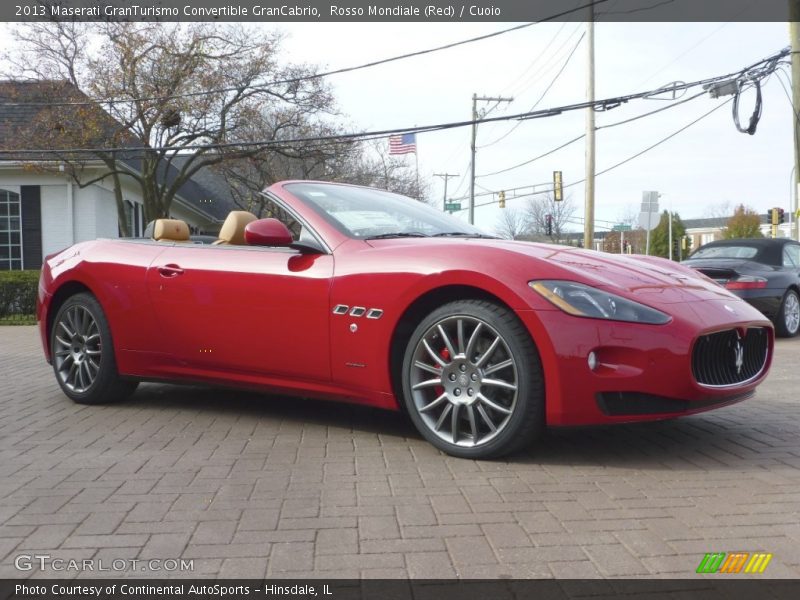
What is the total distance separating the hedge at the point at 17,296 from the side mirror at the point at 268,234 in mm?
13953

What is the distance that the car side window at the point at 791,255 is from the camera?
11.6 metres

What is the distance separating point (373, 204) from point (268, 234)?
919 mm

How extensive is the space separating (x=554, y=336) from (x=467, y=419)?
636mm

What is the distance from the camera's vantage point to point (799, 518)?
309 centimetres

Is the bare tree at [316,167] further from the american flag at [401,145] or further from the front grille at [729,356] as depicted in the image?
the front grille at [729,356]

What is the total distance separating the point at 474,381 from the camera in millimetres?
3936

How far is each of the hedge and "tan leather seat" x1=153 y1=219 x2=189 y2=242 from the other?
1252 cm

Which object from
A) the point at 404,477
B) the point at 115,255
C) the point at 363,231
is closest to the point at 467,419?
the point at 404,477

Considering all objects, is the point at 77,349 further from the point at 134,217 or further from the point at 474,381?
the point at 134,217

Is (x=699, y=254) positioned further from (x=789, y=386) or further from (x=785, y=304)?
(x=789, y=386)

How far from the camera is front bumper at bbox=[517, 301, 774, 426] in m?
3.65

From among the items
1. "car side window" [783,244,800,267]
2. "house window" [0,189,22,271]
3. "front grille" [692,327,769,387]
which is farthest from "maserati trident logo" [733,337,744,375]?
"house window" [0,189,22,271]

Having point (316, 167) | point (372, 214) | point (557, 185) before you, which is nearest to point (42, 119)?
point (316, 167)

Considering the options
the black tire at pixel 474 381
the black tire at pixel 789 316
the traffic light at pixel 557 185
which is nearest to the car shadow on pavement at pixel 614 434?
the black tire at pixel 474 381
